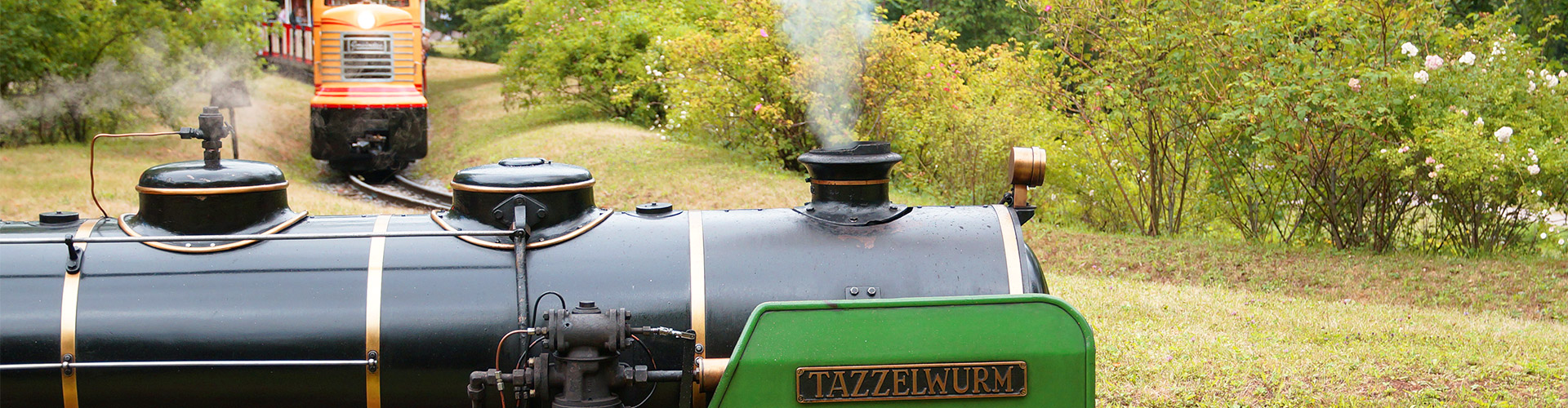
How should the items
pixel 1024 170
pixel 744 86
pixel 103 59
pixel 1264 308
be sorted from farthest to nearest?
pixel 103 59 → pixel 744 86 → pixel 1264 308 → pixel 1024 170

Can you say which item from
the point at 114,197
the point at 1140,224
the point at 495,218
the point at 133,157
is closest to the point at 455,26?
the point at 133,157

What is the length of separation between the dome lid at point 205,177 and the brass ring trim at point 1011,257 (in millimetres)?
2328

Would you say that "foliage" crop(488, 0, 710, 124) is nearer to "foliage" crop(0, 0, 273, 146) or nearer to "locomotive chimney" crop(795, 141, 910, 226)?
"foliage" crop(0, 0, 273, 146)

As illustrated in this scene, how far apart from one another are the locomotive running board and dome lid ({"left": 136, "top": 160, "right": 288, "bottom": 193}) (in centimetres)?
177

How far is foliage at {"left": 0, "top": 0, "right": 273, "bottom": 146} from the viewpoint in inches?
530

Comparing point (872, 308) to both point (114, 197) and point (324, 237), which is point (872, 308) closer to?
point (324, 237)

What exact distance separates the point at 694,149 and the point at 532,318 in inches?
498

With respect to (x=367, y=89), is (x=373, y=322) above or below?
below

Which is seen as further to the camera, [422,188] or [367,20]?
[367,20]

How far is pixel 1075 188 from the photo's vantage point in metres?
12.5

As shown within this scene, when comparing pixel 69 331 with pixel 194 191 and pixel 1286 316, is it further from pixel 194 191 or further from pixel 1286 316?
pixel 1286 316

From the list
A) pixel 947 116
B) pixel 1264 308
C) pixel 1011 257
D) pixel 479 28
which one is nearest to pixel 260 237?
pixel 1011 257

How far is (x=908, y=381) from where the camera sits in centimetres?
313

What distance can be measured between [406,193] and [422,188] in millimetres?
253
